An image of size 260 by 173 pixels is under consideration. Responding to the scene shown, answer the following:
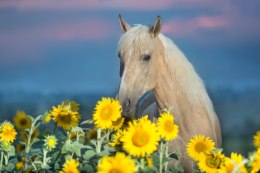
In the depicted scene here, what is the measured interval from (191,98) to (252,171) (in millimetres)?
2890

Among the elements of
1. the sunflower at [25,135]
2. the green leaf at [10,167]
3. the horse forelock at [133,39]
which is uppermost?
the horse forelock at [133,39]

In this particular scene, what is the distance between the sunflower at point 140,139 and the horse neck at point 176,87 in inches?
105

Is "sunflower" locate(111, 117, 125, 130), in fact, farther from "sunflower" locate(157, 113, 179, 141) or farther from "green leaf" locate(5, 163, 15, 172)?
"green leaf" locate(5, 163, 15, 172)

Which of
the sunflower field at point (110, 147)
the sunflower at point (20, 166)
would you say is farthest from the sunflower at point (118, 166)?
the sunflower at point (20, 166)

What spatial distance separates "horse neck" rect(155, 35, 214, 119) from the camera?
540 cm

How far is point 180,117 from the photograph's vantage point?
5.43 meters

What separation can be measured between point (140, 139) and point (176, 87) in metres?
2.78

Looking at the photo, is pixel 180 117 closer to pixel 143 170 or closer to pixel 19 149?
pixel 19 149

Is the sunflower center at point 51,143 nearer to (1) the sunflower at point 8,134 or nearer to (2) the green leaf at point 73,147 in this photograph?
(2) the green leaf at point 73,147

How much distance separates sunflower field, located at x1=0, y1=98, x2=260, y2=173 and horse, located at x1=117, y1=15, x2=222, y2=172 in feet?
4.14

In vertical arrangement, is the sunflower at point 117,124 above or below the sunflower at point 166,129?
above

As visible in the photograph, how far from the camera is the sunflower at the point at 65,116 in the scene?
3457mm

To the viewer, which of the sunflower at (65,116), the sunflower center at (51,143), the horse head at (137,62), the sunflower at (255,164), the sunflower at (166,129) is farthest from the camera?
the horse head at (137,62)

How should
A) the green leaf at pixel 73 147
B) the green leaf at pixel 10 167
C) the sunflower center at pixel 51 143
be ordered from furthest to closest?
the green leaf at pixel 10 167 < the sunflower center at pixel 51 143 < the green leaf at pixel 73 147
